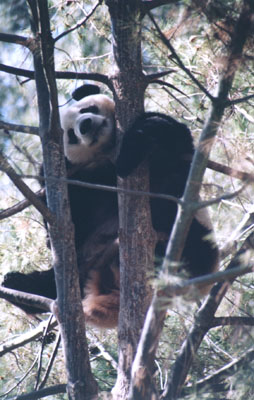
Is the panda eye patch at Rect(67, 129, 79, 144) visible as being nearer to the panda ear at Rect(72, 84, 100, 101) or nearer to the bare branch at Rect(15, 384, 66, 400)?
the panda ear at Rect(72, 84, 100, 101)

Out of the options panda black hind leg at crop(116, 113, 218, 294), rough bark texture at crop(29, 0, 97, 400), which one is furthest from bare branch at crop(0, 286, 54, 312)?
panda black hind leg at crop(116, 113, 218, 294)

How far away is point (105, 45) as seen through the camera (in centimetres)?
477

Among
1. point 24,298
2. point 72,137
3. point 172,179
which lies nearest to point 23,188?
point 24,298

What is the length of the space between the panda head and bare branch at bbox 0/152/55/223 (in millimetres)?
1166

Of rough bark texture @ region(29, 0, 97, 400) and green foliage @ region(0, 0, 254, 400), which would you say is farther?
green foliage @ region(0, 0, 254, 400)

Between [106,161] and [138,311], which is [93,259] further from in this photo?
[138,311]

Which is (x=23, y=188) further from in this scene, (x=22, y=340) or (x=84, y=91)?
(x=84, y=91)

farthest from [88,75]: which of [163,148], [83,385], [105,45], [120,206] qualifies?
[83,385]

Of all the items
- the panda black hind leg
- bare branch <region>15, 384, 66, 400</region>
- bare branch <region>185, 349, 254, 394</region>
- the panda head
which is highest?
the panda head

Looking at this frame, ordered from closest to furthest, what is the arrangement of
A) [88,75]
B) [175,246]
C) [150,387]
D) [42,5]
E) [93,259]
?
[175,246]
[150,387]
[42,5]
[88,75]
[93,259]

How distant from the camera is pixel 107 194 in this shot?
14.2ft

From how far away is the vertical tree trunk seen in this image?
10.2ft

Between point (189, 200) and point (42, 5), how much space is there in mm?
1447

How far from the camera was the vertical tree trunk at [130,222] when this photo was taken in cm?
310
